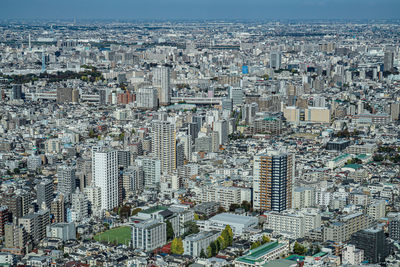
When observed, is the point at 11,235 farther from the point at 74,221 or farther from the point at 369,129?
the point at 369,129

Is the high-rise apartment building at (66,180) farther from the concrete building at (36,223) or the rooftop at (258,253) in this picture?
the rooftop at (258,253)

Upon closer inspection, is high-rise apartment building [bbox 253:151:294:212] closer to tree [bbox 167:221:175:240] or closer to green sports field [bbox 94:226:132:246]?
tree [bbox 167:221:175:240]

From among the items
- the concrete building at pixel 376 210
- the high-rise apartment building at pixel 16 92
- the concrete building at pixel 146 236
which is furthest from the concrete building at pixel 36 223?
the high-rise apartment building at pixel 16 92

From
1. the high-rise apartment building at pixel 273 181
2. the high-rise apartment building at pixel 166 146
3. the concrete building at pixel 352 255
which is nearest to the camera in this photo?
the concrete building at pixel 352 255

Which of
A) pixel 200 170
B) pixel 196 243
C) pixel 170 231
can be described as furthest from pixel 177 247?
pixel 200 170

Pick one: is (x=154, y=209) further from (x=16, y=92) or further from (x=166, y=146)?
(x=16, y=92)

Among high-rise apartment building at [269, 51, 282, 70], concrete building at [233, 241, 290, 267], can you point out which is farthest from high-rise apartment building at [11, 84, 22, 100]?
concrete building at [233, 241, 290, 267]
